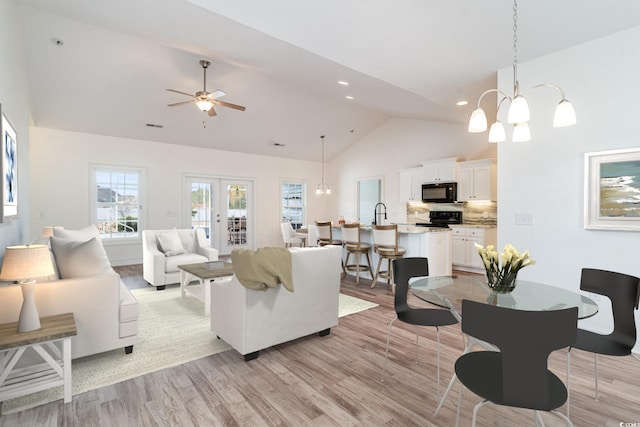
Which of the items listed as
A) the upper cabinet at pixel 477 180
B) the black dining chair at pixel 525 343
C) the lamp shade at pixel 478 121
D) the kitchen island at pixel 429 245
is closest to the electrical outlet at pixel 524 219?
the kitchen island at pixel 429 245

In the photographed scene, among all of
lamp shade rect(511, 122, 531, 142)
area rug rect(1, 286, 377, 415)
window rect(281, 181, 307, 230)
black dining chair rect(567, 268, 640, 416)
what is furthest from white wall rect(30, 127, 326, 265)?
black dining chair rect(567, 268, 640, 416)

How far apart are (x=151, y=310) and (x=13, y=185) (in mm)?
1873

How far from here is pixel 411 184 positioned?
25.1 feet

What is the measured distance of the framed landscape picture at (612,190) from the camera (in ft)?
9.29

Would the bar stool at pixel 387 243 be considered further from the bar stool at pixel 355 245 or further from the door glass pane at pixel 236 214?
the door glass pane at pixel 236 214

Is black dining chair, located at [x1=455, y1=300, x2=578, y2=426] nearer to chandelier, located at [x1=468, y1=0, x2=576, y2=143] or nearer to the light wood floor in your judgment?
the light wood floor

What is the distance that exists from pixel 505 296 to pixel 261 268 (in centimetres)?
170

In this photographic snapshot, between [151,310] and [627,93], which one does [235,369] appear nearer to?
[151,310]

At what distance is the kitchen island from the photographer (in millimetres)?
4938

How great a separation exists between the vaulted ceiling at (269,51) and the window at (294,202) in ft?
9.76

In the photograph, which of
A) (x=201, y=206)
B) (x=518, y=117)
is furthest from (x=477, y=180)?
(x=201, y=206)

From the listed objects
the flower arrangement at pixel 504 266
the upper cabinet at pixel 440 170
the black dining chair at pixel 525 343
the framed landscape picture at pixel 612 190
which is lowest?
the black dining chair at pixel 525 343

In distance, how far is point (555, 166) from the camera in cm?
328

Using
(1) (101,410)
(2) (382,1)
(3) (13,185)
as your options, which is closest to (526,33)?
(2) (382,1)
